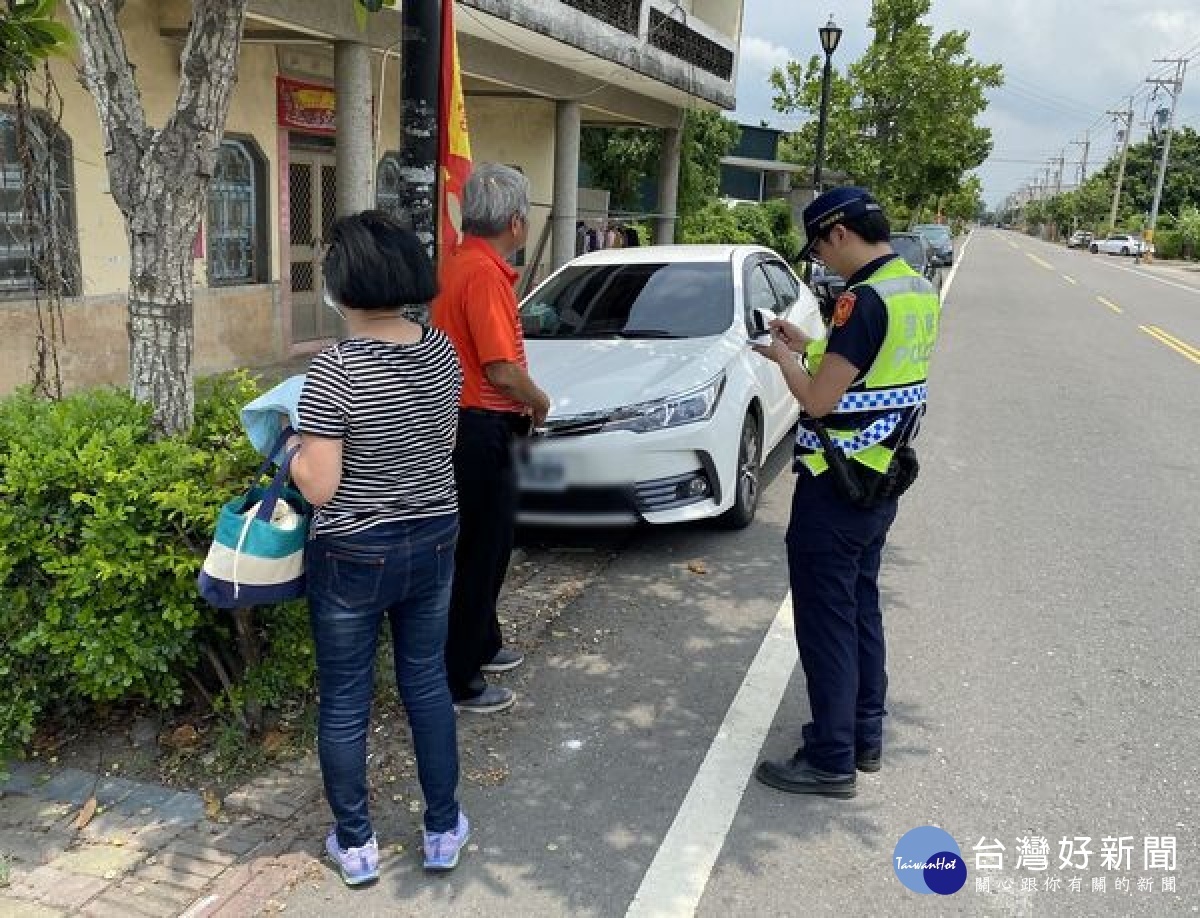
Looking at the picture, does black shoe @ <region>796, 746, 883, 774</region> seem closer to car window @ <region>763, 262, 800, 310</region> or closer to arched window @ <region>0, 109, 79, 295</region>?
car window @ <region>763, 262, 800, 310</region>

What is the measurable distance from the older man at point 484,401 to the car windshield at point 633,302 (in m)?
2.62

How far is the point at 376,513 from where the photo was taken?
2621mm

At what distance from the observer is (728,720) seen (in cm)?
384

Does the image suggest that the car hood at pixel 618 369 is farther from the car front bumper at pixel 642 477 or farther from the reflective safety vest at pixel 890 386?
Result: the reflective safety vest at pixel 890 386

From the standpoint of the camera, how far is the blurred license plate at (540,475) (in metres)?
3.77

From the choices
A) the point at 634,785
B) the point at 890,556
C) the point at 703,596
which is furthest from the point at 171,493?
the point at 890,556

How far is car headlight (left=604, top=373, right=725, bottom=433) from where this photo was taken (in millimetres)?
5238

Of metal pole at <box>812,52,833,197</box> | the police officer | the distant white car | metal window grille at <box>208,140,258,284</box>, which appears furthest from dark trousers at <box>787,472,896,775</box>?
the distant white car

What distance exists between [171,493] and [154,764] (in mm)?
969

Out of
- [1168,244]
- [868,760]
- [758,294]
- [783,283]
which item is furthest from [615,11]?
[1168,244]

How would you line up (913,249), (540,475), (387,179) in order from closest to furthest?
(540,475) < (387,179) < (913,249)

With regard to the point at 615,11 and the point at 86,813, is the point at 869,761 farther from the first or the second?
the point at 615,11

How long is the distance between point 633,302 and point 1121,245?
2578 inches

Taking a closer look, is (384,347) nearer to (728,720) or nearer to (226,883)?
(226,883)
